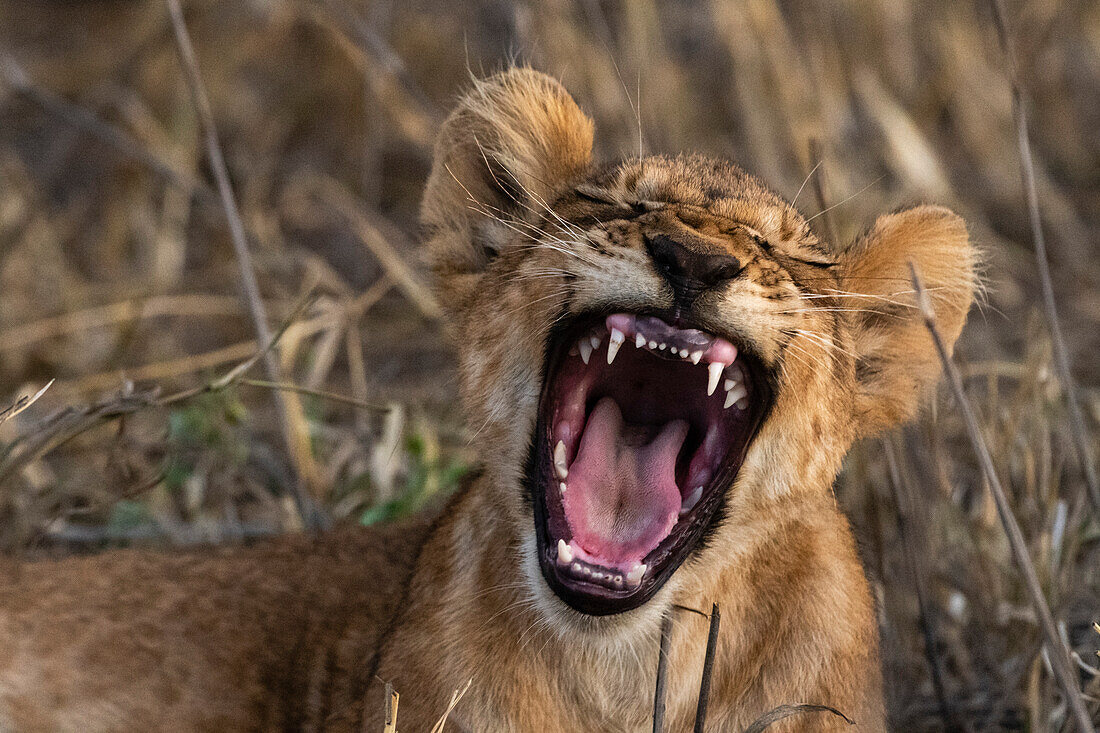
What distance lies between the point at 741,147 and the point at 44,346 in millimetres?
4000

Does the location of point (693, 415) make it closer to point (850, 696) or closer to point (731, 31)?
point (850, 696)

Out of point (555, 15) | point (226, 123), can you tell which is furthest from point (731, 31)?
point (226, 123)

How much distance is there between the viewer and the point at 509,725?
2.74 metres

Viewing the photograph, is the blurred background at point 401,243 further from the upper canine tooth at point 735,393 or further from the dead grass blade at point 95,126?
the upper canine tooth at point 735,393

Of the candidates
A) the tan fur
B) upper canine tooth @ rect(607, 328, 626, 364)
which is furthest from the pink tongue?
upper canine tooth @ rect(607, 328, 626, 364)

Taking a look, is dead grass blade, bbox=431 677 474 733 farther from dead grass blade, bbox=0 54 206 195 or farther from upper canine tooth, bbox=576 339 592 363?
dead grass blade, bbox=0 54 206 195

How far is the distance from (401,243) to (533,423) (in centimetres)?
452

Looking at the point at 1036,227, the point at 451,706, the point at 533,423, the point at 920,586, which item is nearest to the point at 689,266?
the point at 533,423

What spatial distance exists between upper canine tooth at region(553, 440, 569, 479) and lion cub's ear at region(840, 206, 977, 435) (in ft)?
2.52

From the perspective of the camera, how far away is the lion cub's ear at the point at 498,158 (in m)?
3.20

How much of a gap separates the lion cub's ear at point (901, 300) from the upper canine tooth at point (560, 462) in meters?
0.77

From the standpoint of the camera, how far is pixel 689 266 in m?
2.60

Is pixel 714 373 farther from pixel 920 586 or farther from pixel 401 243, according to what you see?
pixel 401 243

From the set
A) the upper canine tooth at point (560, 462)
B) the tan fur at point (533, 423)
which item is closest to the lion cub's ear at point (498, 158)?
the tan fur at point (533, 423)
